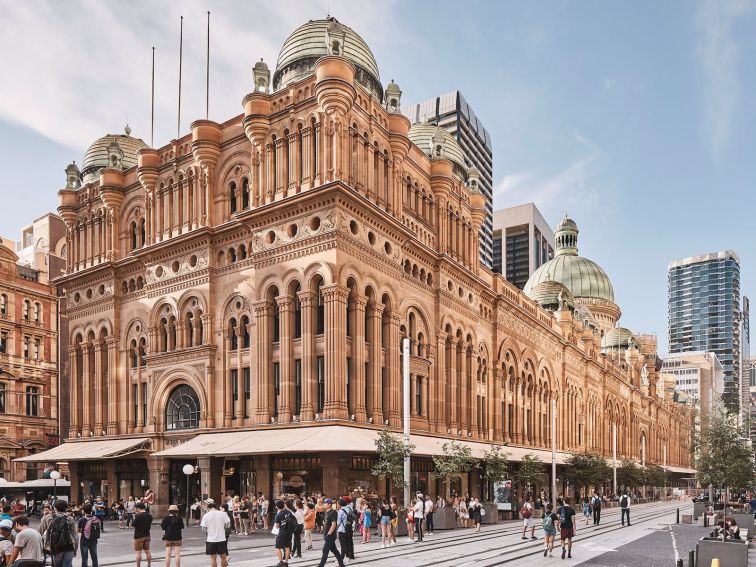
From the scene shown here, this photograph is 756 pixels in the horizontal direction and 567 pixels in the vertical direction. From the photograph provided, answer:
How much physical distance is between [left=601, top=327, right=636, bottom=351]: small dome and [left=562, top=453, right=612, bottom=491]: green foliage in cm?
5570

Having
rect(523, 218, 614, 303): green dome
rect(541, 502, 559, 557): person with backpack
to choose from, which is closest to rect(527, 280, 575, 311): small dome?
rect(523, 218, 614, 303): green dome

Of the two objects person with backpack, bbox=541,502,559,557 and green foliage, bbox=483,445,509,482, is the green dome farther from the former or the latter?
person with backpack, bbox=541,502,559,557

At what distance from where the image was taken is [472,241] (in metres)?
59.7

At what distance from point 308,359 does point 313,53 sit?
19.5m

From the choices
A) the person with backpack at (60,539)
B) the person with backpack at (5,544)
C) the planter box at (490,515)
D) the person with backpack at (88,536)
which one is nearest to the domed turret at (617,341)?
the planter box at (490,515)

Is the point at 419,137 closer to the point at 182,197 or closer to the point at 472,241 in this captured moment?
the point at 472,241

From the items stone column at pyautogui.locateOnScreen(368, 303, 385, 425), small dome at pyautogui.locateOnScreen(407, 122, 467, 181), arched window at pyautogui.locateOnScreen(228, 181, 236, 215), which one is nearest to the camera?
stone column at pyautogui.locateOnScreen(368, 303, 385, 425)

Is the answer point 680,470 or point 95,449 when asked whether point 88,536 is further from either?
point 680,470

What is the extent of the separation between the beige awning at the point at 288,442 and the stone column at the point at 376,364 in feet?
4.79

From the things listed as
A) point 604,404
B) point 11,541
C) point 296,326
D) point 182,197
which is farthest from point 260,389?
point 604,404

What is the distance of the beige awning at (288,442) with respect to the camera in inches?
1449

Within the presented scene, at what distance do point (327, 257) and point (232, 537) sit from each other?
47.5 ft

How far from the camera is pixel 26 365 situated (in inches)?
2630

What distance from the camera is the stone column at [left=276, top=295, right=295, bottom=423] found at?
134ft
